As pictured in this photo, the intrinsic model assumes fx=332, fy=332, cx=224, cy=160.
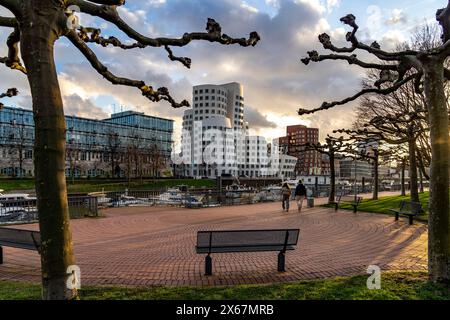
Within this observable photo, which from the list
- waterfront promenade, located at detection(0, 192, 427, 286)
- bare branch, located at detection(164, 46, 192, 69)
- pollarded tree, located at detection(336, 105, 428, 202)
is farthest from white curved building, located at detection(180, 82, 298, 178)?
bare branch, located at detection(164, 46, 192, 69)

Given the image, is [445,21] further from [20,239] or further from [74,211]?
[74,211]

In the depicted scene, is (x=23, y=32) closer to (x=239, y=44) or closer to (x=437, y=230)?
(x=239, y=44)

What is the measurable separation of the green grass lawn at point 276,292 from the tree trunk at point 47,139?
132cm

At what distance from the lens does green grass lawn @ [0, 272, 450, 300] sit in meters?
5.29

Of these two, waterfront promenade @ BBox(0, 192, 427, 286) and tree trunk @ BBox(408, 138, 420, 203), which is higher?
tree trunk @ BBox(408, 138, 420, 203)

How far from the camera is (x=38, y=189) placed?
4074 millimetres

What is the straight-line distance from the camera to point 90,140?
289 feet

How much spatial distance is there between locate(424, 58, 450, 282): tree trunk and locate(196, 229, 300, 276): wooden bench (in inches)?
98.6

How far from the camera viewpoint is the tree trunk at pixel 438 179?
580 cm

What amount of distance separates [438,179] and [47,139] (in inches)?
246

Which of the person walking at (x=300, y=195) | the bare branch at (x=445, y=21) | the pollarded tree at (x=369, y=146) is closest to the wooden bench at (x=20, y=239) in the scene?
the bare branch at (x=445, y=21)

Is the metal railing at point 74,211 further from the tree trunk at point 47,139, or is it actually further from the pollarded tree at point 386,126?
the pollarded tree at point 386,126

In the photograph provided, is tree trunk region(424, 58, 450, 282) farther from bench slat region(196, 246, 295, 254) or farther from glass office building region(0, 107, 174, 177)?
glass office building region(0, 107, 174, 177)
